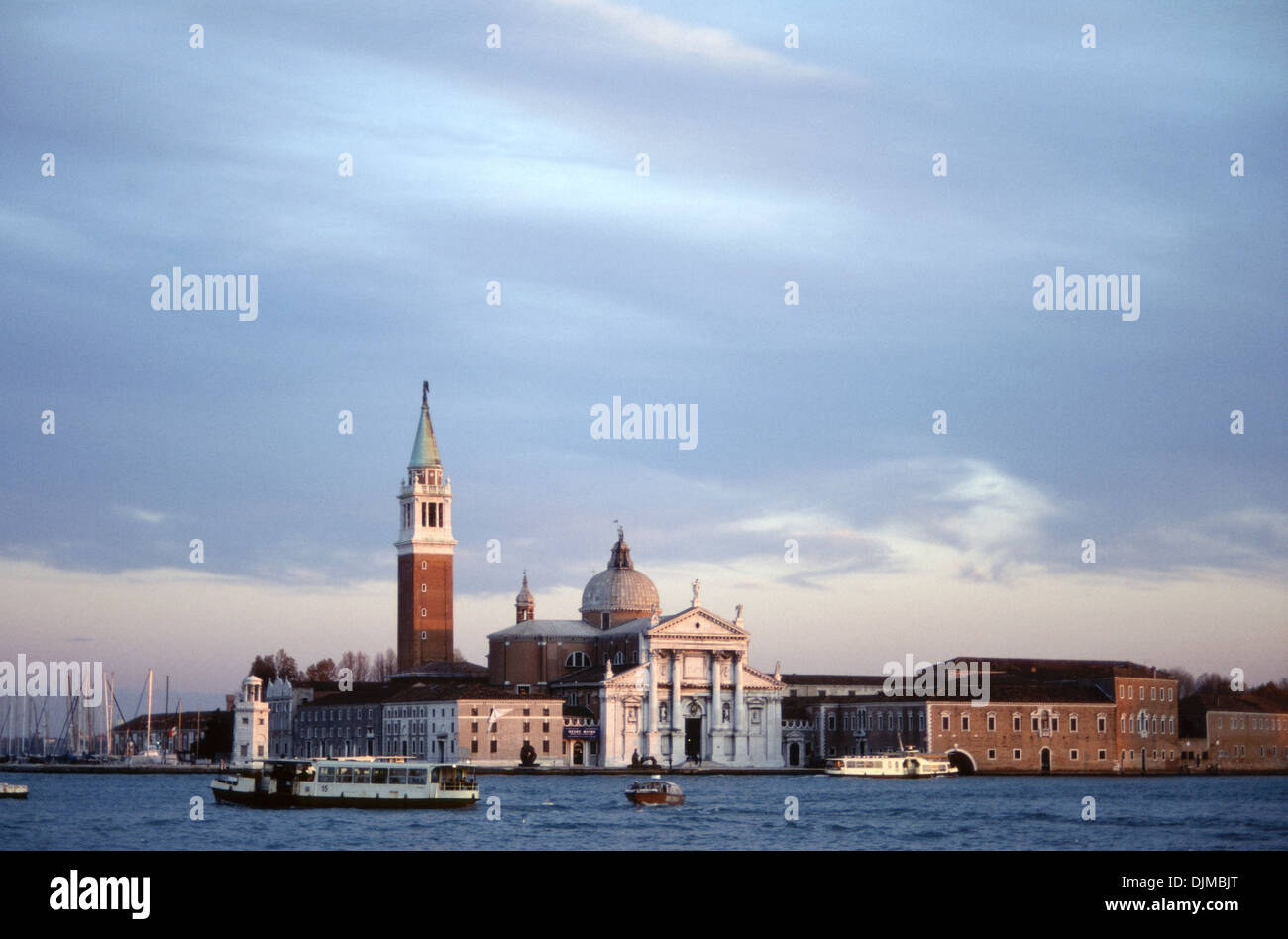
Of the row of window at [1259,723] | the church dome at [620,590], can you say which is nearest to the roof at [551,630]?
the church dome at [620,590]

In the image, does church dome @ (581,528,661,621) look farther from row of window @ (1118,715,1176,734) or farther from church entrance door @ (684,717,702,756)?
row of window @ (1118,715,1176,734)

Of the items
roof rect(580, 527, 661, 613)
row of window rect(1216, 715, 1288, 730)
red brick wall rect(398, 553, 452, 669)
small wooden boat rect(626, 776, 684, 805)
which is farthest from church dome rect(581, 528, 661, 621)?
small wooden boat rect(626, 776, 684, 805)

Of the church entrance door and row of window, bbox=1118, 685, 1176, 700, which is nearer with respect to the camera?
the church entrance door

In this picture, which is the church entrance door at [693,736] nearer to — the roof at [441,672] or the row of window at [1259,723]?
the roof at [441,672]

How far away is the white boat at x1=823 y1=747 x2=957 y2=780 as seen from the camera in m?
97.2

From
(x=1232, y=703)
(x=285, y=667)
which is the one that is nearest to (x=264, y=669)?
(x=285, y=667)

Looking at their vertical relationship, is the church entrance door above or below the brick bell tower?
below

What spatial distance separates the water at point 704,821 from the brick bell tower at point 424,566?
3178 centimetres

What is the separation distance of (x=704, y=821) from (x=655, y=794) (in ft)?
30.2

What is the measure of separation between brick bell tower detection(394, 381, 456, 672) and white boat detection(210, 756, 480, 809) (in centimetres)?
4938

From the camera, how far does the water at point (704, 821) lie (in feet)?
161
